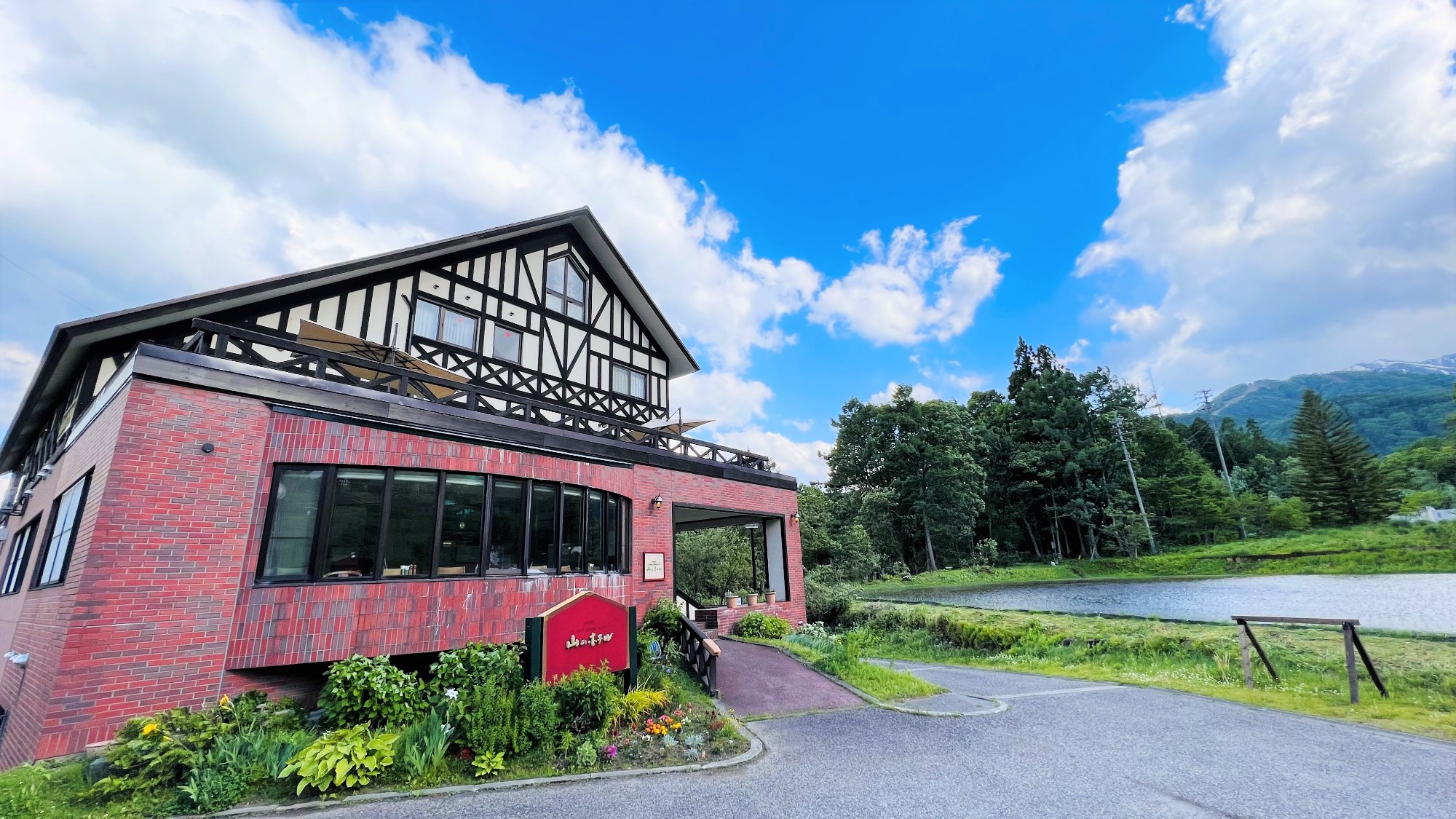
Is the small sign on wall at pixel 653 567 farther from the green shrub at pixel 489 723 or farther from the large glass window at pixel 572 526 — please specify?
the green shrub at pixel 489 723

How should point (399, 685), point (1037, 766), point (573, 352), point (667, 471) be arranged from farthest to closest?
point (573, 352) → point (667, 471) → point (399, 685) → point (1037, 766)

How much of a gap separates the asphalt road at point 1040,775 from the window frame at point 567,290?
1198cm

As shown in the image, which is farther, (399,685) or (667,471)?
(667,471)

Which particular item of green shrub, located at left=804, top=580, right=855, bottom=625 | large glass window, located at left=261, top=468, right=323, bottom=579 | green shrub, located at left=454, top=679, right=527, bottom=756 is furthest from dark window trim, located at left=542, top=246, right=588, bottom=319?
green shrub, located at left=454, top=679, right=527, bottom=756

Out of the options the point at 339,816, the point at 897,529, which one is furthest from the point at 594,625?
the point at 897,529

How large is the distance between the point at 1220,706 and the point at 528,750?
959 centimetres

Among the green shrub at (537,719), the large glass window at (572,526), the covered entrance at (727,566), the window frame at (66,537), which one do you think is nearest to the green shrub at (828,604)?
the covered entrance at (727,566)

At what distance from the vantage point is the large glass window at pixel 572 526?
10.1 meters

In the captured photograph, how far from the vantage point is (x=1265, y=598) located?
18000 millimetres

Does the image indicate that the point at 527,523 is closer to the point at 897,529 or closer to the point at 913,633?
the point at 913,633

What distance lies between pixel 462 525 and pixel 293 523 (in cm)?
206

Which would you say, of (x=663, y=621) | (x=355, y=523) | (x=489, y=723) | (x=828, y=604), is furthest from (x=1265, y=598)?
(x=355, y=523)

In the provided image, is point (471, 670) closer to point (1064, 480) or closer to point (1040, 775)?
point (1040, 775)

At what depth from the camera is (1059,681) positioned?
430 inches
